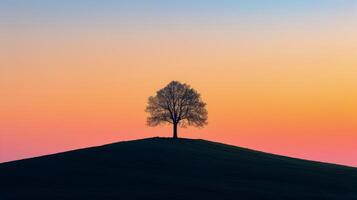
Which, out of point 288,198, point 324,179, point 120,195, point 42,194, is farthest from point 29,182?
point 324,179

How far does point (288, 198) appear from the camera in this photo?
53312mm

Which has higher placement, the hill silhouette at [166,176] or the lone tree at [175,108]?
the lone tree at [175,108]

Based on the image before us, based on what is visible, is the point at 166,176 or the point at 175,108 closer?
the point at 166,176

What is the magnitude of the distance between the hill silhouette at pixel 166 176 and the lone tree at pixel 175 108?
7964 millimetres

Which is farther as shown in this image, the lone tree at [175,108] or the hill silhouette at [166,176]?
the lone tree at [175,108]

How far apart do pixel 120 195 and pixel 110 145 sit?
30172mm

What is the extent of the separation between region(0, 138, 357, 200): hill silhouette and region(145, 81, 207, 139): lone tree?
796 centimetres

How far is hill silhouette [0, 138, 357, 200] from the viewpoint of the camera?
54250 mm

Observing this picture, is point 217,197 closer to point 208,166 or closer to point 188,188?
point 188,188

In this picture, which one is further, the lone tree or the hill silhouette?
the lone tree

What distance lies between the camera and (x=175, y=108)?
297 ft

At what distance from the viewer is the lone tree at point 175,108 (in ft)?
297

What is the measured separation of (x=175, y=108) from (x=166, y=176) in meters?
29.4

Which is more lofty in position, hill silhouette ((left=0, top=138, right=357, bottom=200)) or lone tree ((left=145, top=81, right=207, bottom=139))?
lone tree ((left=145, top=81, right=207, bottom=139))
